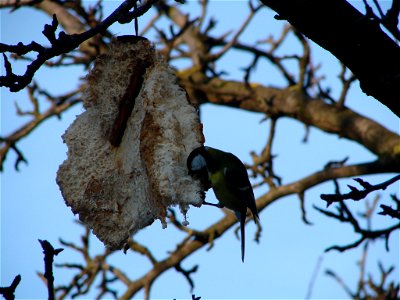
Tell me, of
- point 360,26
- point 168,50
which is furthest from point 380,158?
point 360,26

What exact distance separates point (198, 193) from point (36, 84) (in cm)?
312

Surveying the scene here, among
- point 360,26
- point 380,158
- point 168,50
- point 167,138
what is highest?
point 168,50

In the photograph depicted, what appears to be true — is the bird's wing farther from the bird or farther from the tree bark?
the tree bark

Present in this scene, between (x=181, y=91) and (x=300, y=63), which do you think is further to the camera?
(x=300, y=63)

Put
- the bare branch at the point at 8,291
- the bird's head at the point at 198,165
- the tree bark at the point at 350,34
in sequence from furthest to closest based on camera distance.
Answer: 1. the bird's head at the point at 198,165
2. the tree bark at the point at 350,34
3. the bare branch at the point at 8,291

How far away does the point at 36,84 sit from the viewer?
4992 millimetres

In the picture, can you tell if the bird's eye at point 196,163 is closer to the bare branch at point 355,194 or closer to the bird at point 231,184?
the bare branch at point 355,194

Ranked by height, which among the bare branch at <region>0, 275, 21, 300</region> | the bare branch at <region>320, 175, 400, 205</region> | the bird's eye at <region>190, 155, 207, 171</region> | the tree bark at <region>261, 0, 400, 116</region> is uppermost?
the bird's eye at <region>190, 155, 207, 171</region>

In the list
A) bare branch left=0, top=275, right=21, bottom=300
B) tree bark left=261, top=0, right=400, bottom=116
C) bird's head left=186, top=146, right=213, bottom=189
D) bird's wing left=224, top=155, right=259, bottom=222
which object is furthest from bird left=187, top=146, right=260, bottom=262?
bare branch left=0, top=275, right=21, bottom=300

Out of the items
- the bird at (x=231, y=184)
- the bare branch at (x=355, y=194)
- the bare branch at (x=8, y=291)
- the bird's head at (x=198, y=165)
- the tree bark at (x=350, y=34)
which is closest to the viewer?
the bare branch at (x=8, y=291)

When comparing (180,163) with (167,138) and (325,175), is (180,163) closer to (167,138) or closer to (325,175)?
(167,138)

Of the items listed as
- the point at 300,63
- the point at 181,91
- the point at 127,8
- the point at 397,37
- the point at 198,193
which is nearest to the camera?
the point at 397,37

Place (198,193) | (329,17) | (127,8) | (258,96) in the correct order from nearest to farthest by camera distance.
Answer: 1. (329,17)
2. (127,8)
3. (198,193)
4. (258,96)

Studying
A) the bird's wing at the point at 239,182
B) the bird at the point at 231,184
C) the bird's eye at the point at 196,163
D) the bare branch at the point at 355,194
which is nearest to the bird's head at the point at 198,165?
the bird's eye at the point at 196,163
